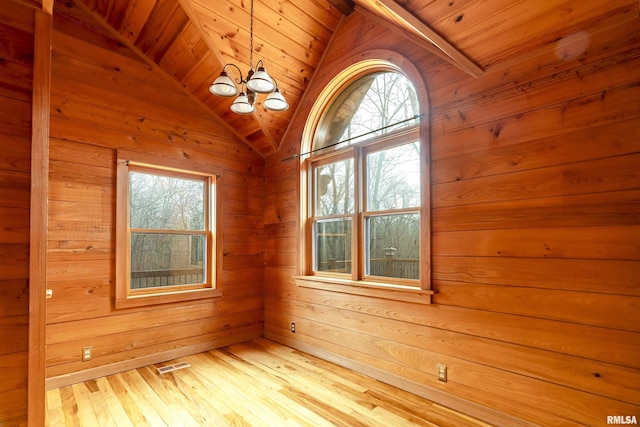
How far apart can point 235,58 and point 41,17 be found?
178 cm

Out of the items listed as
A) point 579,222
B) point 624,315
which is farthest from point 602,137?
point 624,315

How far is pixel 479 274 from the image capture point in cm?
225

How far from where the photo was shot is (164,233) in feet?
11.1

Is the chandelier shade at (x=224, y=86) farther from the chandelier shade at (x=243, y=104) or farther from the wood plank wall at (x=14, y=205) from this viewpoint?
the wood plank wall at (x=14, y=205)

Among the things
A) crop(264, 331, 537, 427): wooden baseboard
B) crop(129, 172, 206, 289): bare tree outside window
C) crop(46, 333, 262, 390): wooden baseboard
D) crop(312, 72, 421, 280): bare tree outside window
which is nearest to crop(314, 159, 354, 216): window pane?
crop(312, 72, 421, 280): bare tree outside window

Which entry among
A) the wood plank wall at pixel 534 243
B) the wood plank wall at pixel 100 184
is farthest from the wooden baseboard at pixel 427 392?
the wood plank wall at pixel 100 184

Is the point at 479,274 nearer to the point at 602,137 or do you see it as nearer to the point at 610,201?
the point at 610,201

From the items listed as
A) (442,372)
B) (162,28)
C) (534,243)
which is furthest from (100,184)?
(534,243)

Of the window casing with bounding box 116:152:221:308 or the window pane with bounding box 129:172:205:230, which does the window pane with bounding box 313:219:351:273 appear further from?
the window pane with bounding box 129:172:205:230

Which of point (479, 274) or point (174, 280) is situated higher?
point (479, 274)

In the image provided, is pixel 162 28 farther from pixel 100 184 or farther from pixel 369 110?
pixel 369 110

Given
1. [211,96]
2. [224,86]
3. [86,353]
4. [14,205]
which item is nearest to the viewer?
[14,205]

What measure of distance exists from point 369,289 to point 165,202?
2272 millimetres

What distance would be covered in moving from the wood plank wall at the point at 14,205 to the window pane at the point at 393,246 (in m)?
2.40
